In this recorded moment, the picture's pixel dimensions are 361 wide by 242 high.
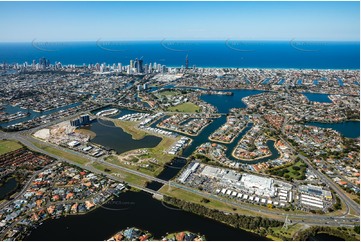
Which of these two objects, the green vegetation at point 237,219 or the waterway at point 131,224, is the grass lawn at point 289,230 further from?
the waterway at point 131,224

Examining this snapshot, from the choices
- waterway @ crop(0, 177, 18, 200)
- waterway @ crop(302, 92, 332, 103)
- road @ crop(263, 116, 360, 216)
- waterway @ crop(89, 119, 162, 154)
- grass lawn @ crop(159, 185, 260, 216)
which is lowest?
waterway @ crop(0, 177, 18, 200)

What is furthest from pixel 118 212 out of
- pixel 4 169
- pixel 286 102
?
pixel 286 102

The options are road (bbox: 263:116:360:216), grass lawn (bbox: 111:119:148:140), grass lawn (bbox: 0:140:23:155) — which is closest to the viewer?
road (bbox: 263:116:360:216)

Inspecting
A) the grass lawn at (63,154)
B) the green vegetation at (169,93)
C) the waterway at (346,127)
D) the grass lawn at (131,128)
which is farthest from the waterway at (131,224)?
the green vegetation at (169,93)

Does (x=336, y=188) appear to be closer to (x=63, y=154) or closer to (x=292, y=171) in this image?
(x=292, y=171)

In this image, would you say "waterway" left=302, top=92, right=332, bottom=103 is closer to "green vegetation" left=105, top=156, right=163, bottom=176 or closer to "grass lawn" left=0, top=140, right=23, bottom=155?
"green vegetation" left=105, top=156, right=163, bottom=176

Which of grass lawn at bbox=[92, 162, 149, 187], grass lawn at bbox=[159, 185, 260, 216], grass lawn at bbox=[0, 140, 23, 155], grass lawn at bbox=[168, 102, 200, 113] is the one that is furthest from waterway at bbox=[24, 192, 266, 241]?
grass lawn at bbox=[168, 102, 200, 113]

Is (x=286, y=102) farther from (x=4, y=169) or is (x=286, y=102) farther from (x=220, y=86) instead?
(x=4, y=169)
